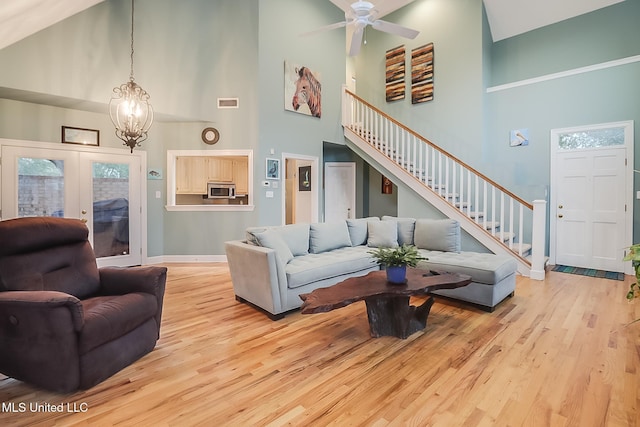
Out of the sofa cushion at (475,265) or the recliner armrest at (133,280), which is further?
the sofa cushion at (475,265)

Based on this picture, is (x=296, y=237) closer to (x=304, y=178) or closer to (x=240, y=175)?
(x=304, y=178)

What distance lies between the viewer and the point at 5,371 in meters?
1.93

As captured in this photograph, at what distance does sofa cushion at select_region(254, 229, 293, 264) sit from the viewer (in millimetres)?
3209

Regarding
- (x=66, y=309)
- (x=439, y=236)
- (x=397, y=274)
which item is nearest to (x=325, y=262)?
(x=397, y=274)

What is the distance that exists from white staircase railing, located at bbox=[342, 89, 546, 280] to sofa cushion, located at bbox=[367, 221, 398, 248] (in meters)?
1.42

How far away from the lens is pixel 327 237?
4078 mm

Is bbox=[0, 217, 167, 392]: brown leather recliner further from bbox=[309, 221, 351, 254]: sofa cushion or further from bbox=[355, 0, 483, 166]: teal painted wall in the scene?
bbox=[355, 0, 483, 166]: teal painted wall

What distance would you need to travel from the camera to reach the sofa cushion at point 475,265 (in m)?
3.16

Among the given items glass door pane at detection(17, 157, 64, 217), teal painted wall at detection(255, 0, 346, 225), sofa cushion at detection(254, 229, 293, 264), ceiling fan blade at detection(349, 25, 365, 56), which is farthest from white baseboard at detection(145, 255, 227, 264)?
ceiling fan blade at detection(349, 25, 365, 56)

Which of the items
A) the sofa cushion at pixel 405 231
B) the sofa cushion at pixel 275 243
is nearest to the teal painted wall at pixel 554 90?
the sofa cushion at pixel 405 231

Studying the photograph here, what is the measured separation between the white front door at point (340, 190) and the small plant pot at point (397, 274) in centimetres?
484

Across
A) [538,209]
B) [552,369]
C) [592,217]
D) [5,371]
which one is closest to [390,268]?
[552,369]

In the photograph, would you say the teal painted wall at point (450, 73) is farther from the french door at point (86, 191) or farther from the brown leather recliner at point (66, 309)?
the brown leather recliner at point (66, 309)

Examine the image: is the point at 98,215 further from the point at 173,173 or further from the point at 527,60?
the point at 527,60
